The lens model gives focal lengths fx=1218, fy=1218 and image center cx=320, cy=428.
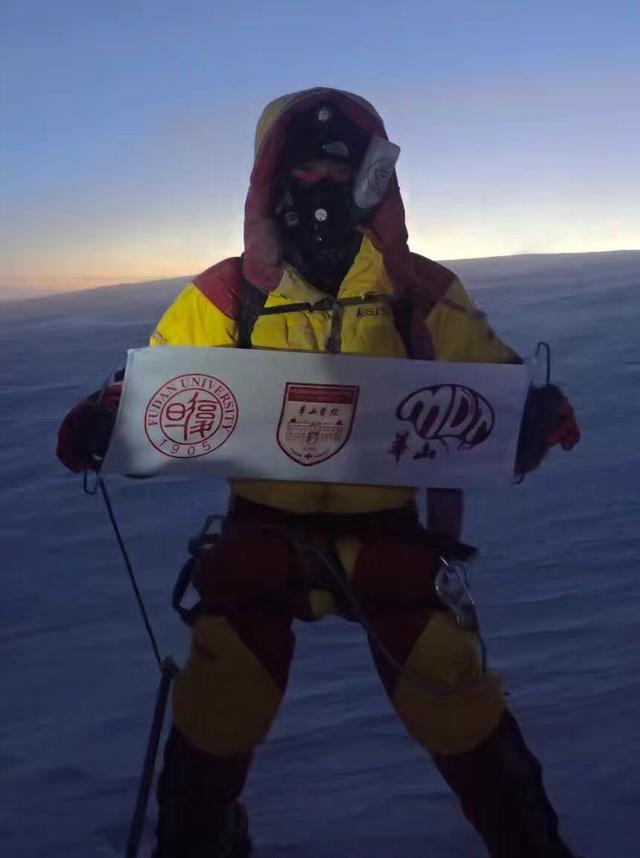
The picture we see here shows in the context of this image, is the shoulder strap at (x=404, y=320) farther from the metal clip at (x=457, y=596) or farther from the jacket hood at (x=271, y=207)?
the metal clip at (x=457, y=596)

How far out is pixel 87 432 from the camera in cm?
199

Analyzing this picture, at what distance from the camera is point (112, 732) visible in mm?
2723

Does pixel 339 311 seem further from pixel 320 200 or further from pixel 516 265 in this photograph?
pixel 516 265

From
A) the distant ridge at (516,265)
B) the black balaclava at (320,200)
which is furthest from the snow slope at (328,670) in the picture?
the distant ridge at (516,265)

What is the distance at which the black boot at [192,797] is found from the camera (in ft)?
6.32

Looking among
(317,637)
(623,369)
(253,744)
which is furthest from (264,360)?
(623,369)

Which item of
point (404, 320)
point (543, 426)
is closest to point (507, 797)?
point (543, 426)

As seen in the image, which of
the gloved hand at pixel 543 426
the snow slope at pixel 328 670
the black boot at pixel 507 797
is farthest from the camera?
the snow slope at pixel 328 670

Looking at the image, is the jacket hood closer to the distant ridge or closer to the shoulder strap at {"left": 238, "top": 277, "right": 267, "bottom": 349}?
the shoulder strap at {"left": 238, "top": 277, "right": 267, "bottom": 349}

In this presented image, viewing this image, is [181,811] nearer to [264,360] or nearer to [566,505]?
[264,360]

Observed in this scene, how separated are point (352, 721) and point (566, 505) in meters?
1.83

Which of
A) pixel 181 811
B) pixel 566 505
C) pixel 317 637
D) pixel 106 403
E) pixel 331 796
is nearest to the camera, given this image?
pixel 181 811

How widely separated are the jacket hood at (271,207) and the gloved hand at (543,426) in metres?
0.30

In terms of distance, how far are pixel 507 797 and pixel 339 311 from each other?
0.83 meters
